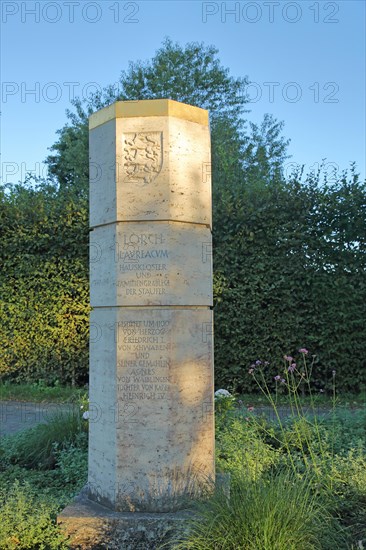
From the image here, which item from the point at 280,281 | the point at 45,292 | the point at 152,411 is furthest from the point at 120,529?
the point at 45,292

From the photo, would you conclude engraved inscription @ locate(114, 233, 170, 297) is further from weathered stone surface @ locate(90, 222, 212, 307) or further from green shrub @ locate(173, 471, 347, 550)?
green shrub @ locate(173, 471, 347, 550)

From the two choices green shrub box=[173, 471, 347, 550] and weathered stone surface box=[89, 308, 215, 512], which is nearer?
green shrub box=[173, 471, 347, 550]

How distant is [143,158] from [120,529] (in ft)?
7.23

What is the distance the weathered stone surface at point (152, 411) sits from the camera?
3.41 meters

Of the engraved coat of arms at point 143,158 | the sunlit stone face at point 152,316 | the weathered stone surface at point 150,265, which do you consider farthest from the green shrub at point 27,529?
the engraved coat of arms at point 143,158

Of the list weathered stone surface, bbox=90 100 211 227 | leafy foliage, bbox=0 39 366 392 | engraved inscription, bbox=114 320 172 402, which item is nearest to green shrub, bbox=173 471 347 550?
engraved inscription, bbox=114 320 172 402

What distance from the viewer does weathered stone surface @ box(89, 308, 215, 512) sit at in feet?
11.2

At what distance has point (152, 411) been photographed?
135 inches

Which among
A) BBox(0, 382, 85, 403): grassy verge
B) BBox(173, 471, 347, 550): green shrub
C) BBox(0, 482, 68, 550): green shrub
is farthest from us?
BBox(0, 382, 85, 403): grassy verge

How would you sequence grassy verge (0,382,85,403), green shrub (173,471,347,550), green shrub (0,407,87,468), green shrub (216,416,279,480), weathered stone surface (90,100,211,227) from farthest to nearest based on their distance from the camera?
grassy verge (0,382,85,403)
green shrub (0,407,87,468)
green shrub (216,416,279,480)
weathered stone surface (90,100,211,227)
green shrub (173,471,347,550)

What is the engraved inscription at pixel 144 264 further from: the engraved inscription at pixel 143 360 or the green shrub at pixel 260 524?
the green shrub at pixel 260 524

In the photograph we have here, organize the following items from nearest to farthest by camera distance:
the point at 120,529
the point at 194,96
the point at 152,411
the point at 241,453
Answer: the point at 120,529
the point at 152,411
the point at 241,453
the point at 194,96

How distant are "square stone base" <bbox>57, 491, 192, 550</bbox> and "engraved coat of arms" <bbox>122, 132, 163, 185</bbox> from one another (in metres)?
2.00

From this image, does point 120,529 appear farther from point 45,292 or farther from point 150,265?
point 45,292
